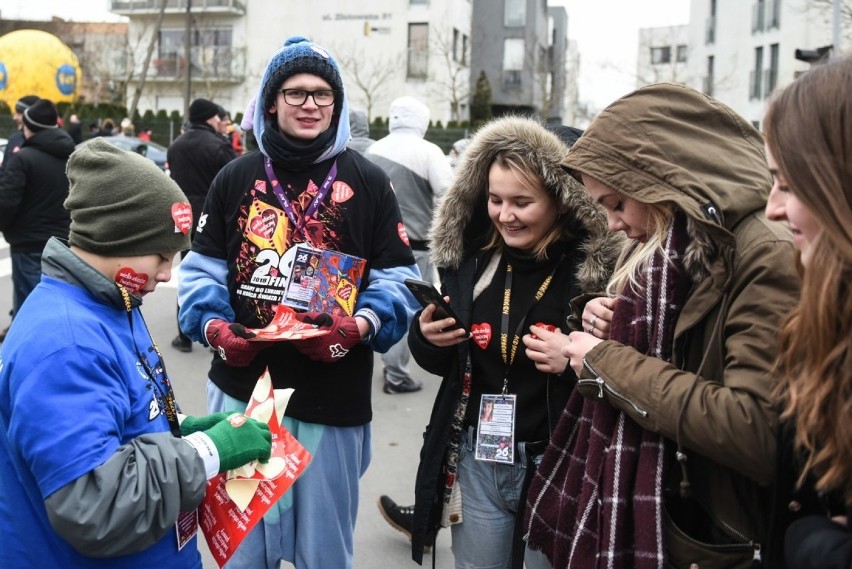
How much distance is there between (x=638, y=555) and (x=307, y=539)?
4.25ft

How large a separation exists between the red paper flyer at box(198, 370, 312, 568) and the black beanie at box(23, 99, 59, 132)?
5.17 meters

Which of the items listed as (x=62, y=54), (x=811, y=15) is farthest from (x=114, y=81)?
(x=811, y=15)

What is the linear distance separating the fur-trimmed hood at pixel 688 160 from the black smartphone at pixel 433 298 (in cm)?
61

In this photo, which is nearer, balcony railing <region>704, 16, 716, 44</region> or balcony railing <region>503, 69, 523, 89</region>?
balcony railing <region>704, 16, 716, 44</region>

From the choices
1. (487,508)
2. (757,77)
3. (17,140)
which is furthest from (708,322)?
(757,77)

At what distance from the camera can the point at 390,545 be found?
4020 mm

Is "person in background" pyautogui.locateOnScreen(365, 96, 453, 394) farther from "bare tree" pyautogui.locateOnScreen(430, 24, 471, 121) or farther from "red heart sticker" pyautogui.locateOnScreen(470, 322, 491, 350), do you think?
"bare tree" pyautogui.locateOnScreen(430, 24, 471, 121)

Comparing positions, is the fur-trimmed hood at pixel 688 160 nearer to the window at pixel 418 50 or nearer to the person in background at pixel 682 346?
the person in background at pixel 682 346

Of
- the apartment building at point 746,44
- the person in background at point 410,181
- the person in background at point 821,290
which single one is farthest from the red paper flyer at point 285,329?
the apartment building at point 746,44

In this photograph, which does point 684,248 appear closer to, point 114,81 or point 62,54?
point 62,54

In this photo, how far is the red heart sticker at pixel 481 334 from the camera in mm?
2525

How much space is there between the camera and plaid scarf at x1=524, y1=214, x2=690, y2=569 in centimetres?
178

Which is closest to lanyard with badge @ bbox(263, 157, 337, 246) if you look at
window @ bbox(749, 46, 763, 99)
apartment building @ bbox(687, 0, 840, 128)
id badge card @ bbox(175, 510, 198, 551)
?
id badge card @ bbox(175, 510, 198, 551)

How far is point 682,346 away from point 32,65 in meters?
29.4
